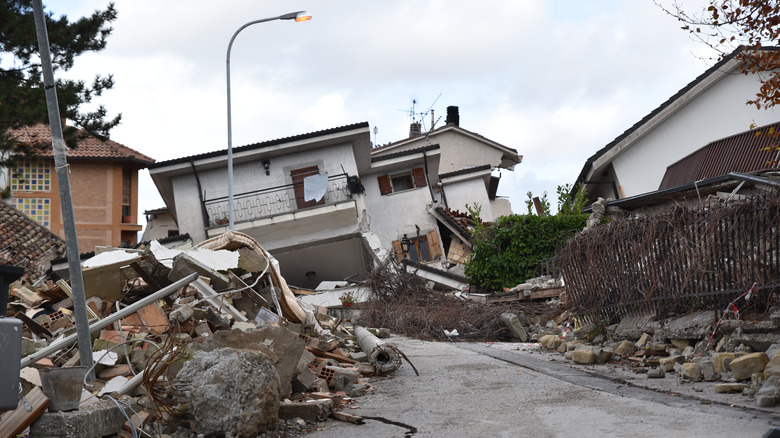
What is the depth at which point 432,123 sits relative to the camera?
44719mm

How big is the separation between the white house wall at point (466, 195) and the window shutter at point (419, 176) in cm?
221

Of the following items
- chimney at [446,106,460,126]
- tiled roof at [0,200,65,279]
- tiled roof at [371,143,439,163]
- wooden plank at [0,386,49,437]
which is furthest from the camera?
chimney at [446,106,460,126]

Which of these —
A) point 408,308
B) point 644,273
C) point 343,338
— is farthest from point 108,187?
point 644,273

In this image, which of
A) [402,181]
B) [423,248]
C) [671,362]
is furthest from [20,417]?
[402,181]

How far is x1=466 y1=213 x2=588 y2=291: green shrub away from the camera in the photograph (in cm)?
2189

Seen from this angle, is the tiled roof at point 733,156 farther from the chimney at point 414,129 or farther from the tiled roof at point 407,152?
the chimney at point 414,129

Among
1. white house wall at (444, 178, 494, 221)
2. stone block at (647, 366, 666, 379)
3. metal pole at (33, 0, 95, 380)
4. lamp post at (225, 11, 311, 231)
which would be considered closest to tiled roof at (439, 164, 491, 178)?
white house wall at (444, 178, 494, 221)

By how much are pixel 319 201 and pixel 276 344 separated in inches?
832

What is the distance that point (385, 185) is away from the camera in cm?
3080

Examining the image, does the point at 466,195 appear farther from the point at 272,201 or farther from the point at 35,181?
the point at 35,181

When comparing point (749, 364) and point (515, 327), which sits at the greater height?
point (749, 364)

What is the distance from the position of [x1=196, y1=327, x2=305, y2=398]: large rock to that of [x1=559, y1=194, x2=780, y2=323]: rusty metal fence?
16.3ft

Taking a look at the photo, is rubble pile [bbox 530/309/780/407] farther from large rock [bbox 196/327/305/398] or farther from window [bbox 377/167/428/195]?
window [bbox 377/167/428/195]

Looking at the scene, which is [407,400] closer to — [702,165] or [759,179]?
[759,179]
